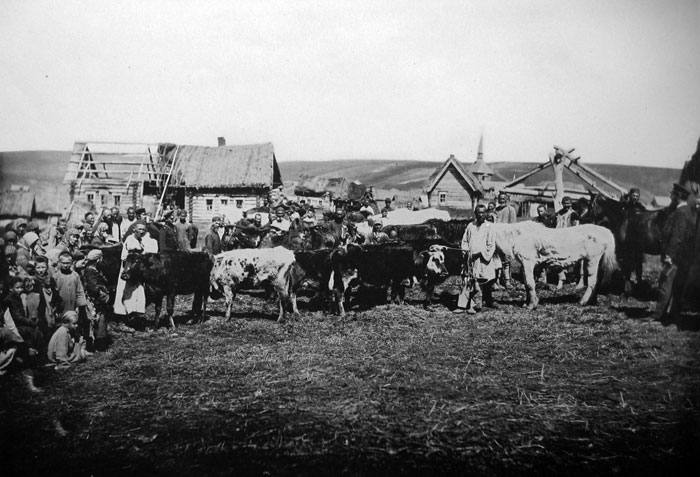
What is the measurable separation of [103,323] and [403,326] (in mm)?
5273

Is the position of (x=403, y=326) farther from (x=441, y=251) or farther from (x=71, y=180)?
(x=71, y=180)

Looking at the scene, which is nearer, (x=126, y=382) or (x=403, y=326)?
(x=126, y=382)

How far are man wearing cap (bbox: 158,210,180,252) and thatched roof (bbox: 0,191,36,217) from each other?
20772 mm

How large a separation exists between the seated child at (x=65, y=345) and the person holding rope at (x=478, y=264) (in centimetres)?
698

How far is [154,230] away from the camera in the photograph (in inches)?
399

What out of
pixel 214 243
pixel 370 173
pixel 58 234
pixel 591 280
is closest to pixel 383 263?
pixel 591 280

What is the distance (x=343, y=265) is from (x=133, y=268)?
4.21 metres

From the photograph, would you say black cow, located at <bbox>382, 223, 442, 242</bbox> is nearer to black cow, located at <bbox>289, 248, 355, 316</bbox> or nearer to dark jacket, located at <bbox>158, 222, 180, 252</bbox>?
black cow, located at <bbox>289, 248, 355, 316</bbox>

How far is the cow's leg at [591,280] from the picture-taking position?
9148mm

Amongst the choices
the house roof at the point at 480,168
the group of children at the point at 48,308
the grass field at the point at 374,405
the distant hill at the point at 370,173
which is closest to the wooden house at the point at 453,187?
the distant hill at the point at 370,173

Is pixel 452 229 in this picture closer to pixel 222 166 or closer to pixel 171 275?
pixel 171 275

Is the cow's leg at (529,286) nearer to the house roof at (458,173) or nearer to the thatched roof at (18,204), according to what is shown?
the house roof at (458,173)

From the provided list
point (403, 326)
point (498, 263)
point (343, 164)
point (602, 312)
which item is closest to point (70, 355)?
point (403, 326)

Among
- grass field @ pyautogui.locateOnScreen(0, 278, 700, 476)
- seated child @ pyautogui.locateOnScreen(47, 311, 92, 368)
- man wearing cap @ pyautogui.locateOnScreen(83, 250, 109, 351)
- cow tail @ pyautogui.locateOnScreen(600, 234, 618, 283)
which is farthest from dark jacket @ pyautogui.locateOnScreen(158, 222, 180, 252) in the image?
cow tail @ pyautogui.locateOnScreen(600, 234, 618, 283)
